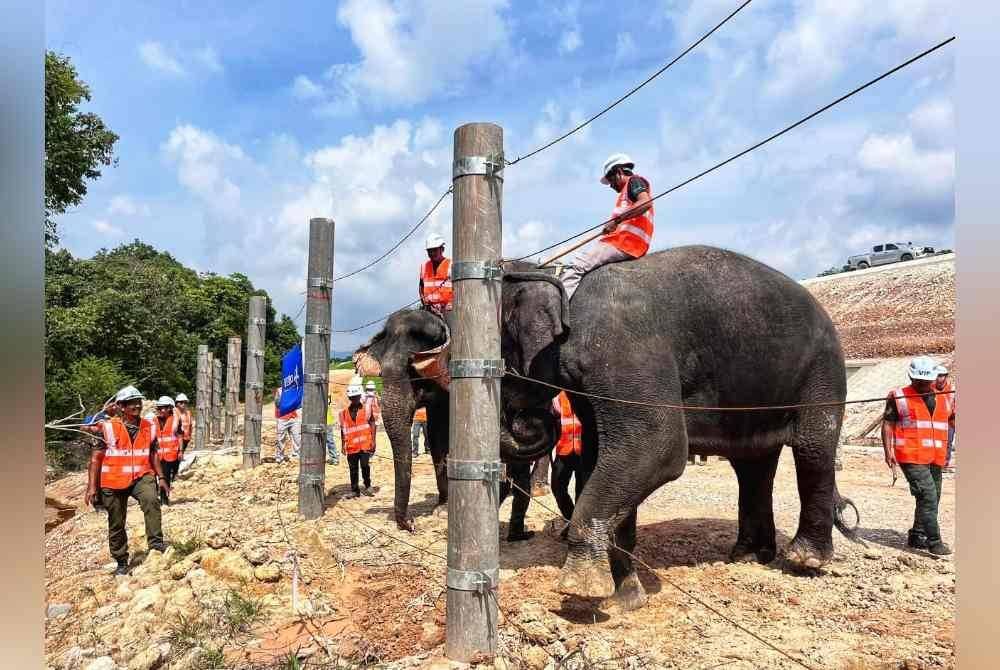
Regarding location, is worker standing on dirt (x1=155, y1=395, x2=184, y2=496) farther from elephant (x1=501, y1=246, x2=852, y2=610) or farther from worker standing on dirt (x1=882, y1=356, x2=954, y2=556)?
worker standing on dirt (x1=882, y1=356, x2=954, y2=556)

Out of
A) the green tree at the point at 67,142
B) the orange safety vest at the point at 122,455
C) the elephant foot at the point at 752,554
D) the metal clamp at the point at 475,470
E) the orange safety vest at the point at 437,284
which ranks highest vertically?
the green tree at the point at 67,142

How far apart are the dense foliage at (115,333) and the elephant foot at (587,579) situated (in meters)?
14.8

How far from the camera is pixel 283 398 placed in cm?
1260

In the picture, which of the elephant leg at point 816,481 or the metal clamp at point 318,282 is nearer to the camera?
the elephant leg at point 816,481

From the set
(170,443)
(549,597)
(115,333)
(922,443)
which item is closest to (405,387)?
(549,597)

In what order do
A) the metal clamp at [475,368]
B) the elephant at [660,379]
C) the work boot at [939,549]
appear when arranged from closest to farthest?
the metal clamp at [475,368] → the elephant at [660,379] → the work boot at [939,549]

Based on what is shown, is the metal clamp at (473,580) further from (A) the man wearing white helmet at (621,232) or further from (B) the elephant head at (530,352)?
(A) the man wearing white helmet at (621,232)

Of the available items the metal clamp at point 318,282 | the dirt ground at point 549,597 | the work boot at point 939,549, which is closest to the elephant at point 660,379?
the dirt ground at point 549,597

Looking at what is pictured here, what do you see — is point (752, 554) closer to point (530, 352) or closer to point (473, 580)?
point (530, 352)

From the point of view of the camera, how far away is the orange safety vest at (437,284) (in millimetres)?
8219

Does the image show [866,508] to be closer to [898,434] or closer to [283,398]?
[898,434]

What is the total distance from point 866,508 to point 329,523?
21.8ft

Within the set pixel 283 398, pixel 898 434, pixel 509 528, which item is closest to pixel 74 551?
pixel 283 398

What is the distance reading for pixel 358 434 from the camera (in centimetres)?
1075
